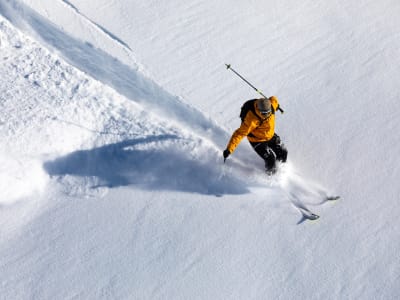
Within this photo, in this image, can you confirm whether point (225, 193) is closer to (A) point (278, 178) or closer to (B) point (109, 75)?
(A) point (278, 178)

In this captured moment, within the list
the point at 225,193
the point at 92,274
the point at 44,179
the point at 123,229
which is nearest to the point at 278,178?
the point at 225,193

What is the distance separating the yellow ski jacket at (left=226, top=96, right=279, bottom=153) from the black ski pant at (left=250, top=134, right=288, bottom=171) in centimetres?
12

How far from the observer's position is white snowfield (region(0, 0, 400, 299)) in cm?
467

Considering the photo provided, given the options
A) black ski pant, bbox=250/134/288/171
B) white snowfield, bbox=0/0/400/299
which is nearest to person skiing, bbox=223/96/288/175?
black ski pant, bbox=250/134/288/171

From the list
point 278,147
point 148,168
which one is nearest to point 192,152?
point 148,168

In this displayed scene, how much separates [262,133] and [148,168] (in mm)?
1508

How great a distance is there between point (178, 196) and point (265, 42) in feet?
9.57

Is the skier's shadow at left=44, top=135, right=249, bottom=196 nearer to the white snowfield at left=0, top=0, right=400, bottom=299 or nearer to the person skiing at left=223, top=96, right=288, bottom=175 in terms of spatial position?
the white snowfield at left=0, top=0, right=400, bottom=299

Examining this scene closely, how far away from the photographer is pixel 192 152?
5.41 metres

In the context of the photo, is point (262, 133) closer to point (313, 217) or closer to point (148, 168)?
point (313, 217)

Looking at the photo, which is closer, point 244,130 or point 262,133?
point 244,130

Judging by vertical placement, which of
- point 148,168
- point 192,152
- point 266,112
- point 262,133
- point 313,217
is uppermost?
point 266,112

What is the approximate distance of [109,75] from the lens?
19.6 ft

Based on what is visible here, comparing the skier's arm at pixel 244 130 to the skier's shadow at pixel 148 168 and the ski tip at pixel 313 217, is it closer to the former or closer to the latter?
the skier's shadow at pixel 148 168
